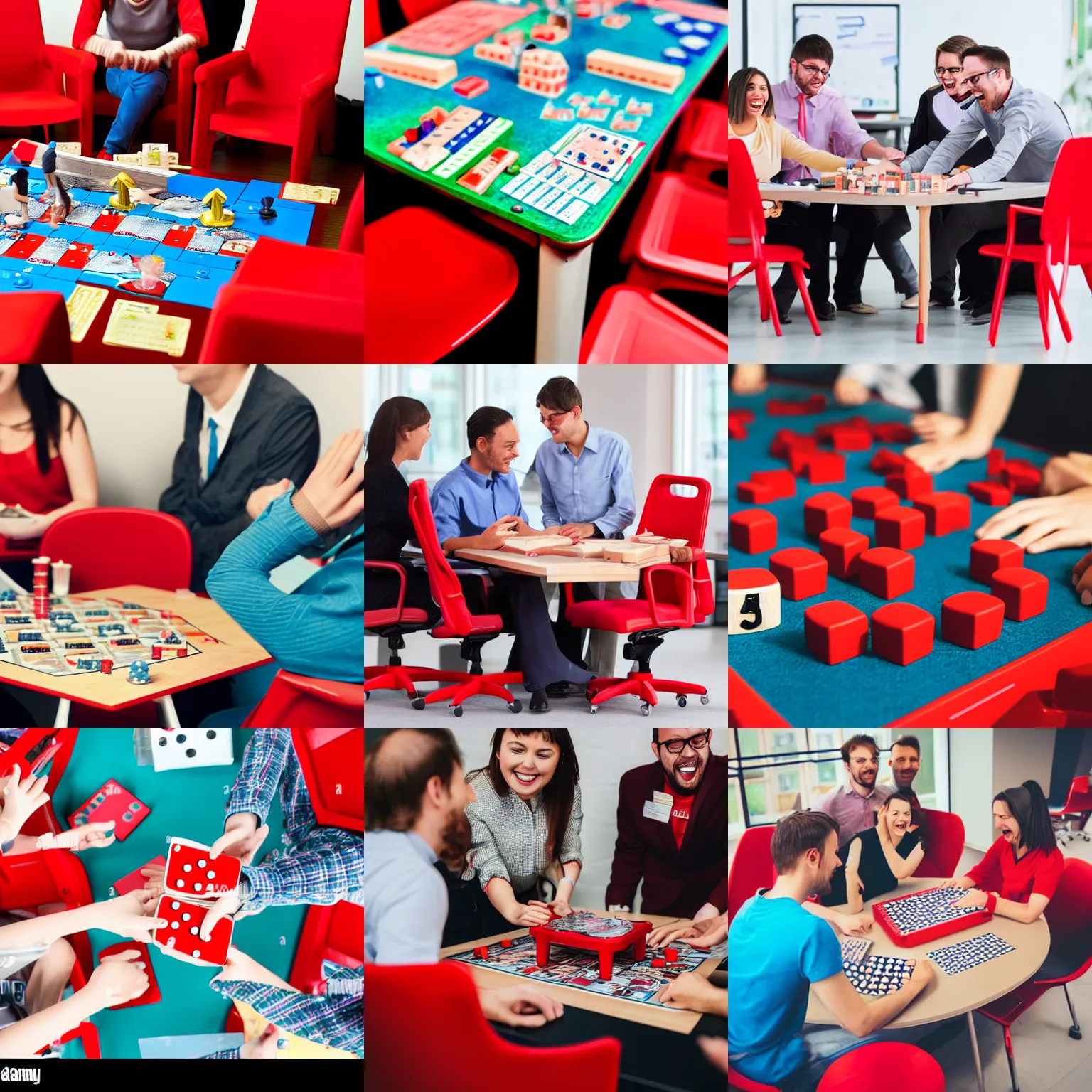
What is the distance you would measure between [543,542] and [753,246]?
0.96 meters

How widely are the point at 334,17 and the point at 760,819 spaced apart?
2380 mm

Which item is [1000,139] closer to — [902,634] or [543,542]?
[902,634]

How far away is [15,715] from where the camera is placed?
3564 mm

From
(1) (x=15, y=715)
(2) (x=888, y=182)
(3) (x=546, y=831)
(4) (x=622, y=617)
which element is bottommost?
(3) (x=546, y=831)

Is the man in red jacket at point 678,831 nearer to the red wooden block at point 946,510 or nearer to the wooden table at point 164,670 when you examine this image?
the red wooden block at point 946,510

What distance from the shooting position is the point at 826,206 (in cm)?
359

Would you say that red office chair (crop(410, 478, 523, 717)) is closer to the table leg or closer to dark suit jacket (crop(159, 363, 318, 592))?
dark suit jacket (crop(159, 363, 318, 592))

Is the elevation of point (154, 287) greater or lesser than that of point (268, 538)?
greater

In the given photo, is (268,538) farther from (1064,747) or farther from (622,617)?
(1064,747)

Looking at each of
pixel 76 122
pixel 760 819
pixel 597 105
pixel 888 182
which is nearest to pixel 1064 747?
pixel 760 819

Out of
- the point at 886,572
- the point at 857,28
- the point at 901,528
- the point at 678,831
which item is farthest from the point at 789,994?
the point at 857,28

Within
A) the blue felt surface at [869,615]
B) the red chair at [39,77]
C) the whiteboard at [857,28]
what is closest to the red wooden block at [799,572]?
the blue felt surface at [869,615]

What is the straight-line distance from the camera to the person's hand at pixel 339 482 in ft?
11.7

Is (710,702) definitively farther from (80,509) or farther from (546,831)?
(80,509)
